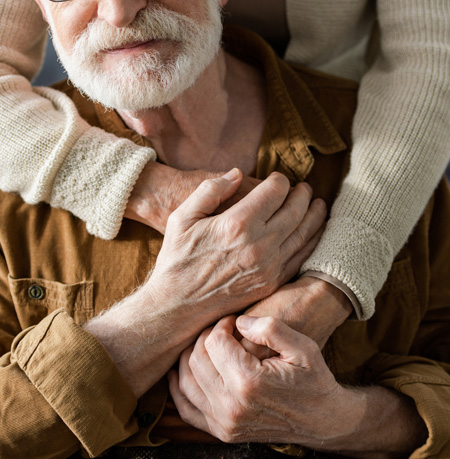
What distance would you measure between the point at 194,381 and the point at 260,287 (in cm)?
24

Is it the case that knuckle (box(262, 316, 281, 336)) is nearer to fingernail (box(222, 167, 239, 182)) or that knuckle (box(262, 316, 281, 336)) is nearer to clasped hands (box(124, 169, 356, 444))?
clasped hands (box(124, 169, 356, 444))

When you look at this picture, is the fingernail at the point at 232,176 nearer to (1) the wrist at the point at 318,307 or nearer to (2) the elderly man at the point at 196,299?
(2) the elderly man at the point at 196,299

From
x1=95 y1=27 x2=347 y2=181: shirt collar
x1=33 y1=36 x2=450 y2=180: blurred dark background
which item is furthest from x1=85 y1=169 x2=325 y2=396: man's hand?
x1=33 y1=36 x2=450 y2=180: blurred dark background

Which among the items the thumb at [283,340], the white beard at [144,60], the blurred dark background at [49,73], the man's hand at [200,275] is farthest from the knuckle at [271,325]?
the blurred dark background at [49,73]

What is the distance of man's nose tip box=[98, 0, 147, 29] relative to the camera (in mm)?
1128

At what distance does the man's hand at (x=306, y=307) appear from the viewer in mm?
1150

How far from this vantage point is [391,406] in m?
1.27

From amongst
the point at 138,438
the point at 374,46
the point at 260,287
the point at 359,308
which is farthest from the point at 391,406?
the point at 374,46

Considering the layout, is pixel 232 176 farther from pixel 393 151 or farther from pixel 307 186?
pixel 393 151

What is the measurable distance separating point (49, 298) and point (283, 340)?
0.56 m

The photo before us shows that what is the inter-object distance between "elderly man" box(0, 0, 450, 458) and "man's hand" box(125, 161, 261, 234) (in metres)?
0.06

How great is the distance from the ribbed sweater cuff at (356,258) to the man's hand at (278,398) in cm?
15

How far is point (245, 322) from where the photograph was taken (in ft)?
3.75

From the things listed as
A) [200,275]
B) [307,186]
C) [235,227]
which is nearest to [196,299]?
[200,275]
